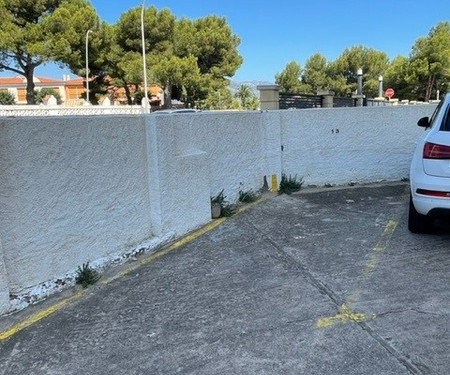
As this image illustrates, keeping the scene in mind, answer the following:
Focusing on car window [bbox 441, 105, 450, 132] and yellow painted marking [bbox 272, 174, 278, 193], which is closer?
car window [bbox 441, 105, 450, 132]

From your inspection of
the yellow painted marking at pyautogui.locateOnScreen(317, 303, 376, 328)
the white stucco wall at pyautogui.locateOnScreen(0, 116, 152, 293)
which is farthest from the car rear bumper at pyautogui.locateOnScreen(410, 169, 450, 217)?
the white stucco wall at pyautogui.locateOnScreen(0, 116, 152, 293)

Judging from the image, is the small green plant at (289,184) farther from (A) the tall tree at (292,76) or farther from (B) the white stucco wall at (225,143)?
(A) the tall tree at (292,76)

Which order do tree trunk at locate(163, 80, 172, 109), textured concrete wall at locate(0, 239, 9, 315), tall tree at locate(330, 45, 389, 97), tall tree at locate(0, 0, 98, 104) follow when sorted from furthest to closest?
tall tree at locate(330, 45, 389, 97) → tree trunk at locate(163, 80, 172, 109) → tall tree at locate(0, 0, 98, 104) → textured concrete wall at locate(0, 239, 9, 315)

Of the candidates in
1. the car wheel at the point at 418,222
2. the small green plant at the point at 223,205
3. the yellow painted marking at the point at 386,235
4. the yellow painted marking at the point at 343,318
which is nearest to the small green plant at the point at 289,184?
the small green plant at the point at 223,205

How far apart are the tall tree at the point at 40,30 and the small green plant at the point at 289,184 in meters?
29.7

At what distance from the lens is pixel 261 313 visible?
3.36m

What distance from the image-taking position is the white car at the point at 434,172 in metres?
4.12

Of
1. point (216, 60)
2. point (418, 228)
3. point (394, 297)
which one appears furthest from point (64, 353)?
point (216, 60)

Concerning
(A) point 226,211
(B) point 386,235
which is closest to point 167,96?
(A) point 226,211

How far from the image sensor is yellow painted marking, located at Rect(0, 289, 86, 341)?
3.20 metres

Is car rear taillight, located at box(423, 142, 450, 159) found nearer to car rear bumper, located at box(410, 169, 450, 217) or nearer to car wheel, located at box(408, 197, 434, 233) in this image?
car rear bumper, located at box(410, 169, 450, 217)

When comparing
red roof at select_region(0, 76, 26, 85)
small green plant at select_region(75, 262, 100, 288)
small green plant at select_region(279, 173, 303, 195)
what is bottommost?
small green plant at select_region(75, 262, 100, 288)

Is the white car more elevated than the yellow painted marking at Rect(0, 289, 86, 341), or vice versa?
the white car

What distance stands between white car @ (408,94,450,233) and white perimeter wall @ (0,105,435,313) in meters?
2.47
